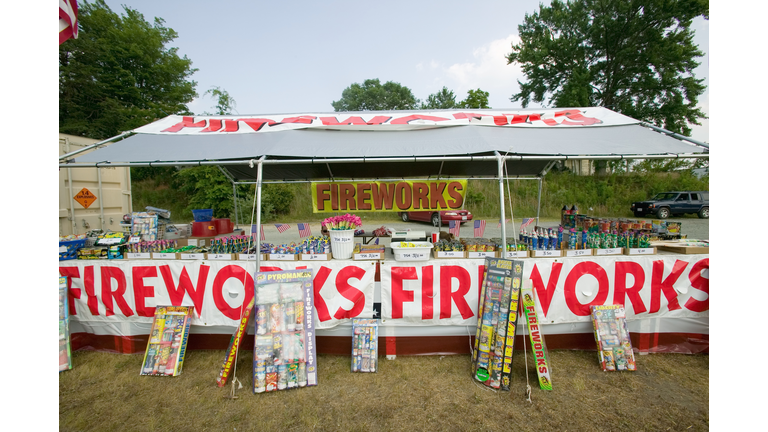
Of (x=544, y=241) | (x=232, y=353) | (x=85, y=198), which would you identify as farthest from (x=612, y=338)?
(x=85, y=198)

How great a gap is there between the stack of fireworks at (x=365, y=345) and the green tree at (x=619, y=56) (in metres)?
21.2

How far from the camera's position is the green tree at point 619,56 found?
58.7 feet

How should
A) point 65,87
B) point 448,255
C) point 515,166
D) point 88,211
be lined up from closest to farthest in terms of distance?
point 448,255
point 515,166
point 88,211
point 65,87

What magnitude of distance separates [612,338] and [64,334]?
607 centimetres

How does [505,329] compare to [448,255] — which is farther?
[448,255]

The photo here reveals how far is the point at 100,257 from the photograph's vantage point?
3.73 m

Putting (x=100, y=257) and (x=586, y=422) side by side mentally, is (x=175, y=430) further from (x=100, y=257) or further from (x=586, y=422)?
(x=586, y=422)

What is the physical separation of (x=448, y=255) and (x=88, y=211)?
25.1ft

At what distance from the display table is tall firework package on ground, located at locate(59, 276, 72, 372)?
15cm

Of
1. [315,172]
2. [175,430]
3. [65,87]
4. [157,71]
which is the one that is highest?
[157,71]

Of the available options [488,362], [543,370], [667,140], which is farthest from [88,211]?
[667,140]

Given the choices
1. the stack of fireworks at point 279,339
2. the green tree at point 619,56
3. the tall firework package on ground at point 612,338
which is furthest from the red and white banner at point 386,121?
the green tree at point 619,56

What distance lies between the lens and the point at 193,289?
3.54 meters

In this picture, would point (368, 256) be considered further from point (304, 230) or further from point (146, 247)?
point (146, 247)
